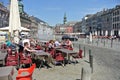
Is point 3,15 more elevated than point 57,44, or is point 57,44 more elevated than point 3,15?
point 3,15

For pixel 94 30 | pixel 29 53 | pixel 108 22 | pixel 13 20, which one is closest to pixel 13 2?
pixel 13 20

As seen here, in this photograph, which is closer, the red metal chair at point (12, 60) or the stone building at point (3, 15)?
the red metal chair at point (12, 60)

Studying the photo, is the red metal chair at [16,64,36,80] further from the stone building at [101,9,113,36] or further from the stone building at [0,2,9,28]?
the stone building at [101,9,113,36]

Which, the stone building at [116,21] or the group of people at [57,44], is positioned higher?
the stone building at [116,21]

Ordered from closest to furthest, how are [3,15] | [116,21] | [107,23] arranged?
[3,15], [116,21], [107,23]

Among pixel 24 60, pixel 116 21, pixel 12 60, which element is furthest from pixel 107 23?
pixel 12 60

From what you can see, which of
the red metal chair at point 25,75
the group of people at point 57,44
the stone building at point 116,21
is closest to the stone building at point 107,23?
the stone building at point 116,21

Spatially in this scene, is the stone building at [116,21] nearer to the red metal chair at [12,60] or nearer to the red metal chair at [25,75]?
the red metal chair at [12,60]

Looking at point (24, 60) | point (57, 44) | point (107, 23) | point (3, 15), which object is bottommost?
point (24, 60)

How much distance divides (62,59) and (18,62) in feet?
10.1

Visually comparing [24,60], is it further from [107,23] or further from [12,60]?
[107,23]

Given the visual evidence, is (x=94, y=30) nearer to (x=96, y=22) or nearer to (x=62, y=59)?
(x=96, y=22)

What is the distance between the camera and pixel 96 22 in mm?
139875

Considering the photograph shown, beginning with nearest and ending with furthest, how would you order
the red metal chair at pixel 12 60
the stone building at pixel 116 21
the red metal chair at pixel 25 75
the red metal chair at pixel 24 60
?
the red metal chair at pixel 25 75
the red metal chair at pixel 12 60
the red metal chair at pixel 24 60
the stone building at pixel 116 21
